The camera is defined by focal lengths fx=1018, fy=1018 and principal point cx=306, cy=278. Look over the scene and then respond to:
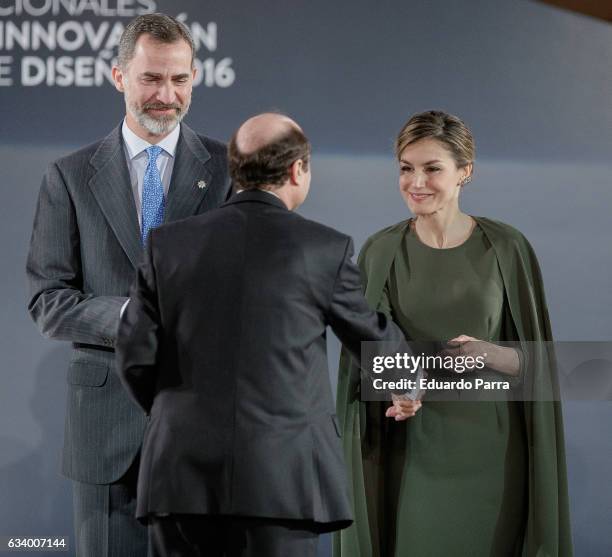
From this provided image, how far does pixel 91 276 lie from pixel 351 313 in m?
0.98

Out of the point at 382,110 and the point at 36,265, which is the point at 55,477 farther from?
the point at 382,110

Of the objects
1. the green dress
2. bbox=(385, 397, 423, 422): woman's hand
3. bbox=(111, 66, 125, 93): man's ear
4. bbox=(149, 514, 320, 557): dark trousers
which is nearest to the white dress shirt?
bbox=(111, 66, 125, 93): man's ear

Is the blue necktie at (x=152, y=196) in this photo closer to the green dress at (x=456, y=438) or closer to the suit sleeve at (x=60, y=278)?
the suit sleeve at (x=60, y=278)

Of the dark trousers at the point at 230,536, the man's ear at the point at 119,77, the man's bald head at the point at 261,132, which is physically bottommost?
the dark trousers at the point at 230,536

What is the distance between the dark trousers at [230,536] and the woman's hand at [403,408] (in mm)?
802

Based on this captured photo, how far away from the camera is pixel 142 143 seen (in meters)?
3.36

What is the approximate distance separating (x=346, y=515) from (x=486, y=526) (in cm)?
94

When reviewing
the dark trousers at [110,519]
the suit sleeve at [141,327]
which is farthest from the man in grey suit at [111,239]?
the suit sleeve at [141,327]

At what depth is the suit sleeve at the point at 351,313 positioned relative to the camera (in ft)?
8.64

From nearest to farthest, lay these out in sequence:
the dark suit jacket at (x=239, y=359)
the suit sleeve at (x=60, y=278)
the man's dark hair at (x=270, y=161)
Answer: the dark suit jacket at (x=239, y=359) → the man's dark hair at (x=270, y=161) → the suit sleeve at (x=60, y=278)

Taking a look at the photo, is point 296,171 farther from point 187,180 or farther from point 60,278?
point 60,278

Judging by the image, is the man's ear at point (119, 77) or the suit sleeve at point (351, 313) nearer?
the suit sleeve at point (351, 313)

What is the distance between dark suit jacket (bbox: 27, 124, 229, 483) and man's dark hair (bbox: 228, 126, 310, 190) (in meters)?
0.65

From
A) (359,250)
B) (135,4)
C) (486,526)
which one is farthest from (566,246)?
(135,4)
